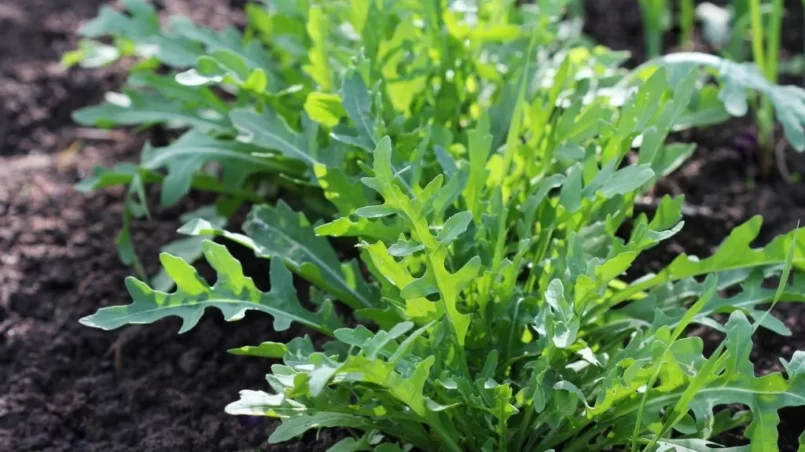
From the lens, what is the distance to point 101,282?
2.33 meters

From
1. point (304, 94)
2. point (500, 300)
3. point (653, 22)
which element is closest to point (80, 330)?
point (304, 94)

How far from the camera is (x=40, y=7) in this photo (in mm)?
3426

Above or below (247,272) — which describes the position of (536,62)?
above

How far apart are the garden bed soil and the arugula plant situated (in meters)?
0.23

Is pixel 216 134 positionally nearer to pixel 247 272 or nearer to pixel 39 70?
pixel 247 272

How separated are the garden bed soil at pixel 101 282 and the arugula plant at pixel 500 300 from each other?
0.76 feet

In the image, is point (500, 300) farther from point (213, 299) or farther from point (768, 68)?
point (768, 68)

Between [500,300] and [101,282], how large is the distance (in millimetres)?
1072

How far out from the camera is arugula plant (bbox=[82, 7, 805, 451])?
1.56m

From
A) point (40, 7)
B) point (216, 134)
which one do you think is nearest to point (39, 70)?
point (40, 7)

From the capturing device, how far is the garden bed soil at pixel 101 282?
1.96 meters

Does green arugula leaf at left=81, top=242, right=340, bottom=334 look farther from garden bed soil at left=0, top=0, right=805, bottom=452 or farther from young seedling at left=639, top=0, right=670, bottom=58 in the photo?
young seedling at left=639, top=0, right=670, bottom=58

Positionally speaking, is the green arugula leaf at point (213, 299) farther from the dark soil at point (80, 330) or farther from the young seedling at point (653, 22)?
the young seedling at point (653, 22)

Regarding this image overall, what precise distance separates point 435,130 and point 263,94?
42 cm
